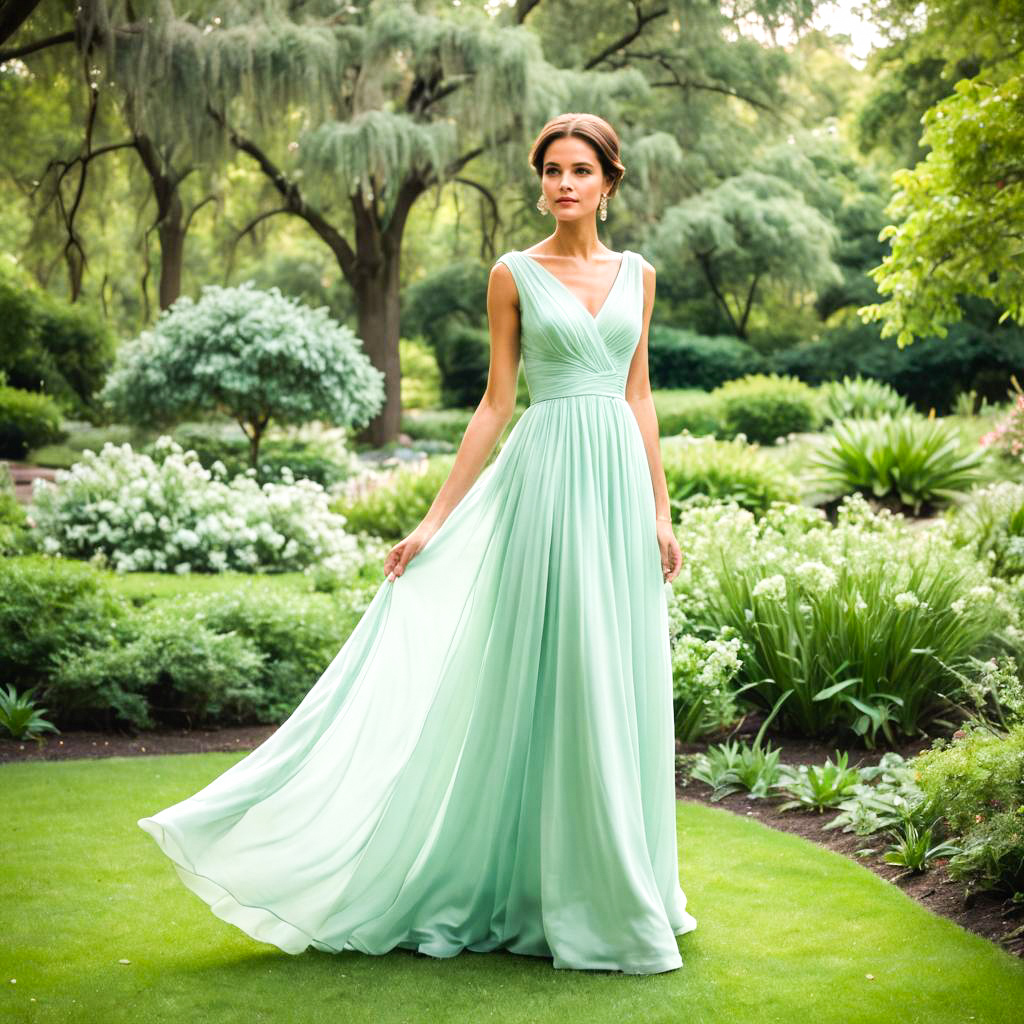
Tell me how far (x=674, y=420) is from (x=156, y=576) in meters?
10.7

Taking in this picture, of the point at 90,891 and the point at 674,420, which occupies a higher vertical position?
the point at 674,420

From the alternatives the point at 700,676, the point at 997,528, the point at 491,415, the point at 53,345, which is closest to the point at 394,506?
the point at 997,528

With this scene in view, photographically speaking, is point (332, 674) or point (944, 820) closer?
point (332, 674)

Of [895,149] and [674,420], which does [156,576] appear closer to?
[674,420]

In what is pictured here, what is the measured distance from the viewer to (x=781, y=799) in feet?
16.0

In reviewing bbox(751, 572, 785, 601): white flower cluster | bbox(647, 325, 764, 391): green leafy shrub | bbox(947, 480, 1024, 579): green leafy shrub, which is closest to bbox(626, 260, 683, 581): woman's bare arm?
bbox(751, 572, 785, 601): white flower cluster

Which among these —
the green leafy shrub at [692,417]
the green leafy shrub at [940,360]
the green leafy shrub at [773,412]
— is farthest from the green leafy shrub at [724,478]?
the green leafy shrub at [940,360]

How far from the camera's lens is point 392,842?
3.14m

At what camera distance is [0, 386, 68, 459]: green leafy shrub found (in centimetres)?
1538

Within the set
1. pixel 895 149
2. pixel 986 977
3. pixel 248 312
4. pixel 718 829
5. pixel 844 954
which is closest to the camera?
pixel 986 977

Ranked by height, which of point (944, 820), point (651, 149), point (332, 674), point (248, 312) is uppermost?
point (651, 149)

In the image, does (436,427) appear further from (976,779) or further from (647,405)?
(976,779)

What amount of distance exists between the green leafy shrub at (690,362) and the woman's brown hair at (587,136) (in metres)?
20.1

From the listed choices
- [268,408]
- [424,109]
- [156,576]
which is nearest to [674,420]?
[424,109]
